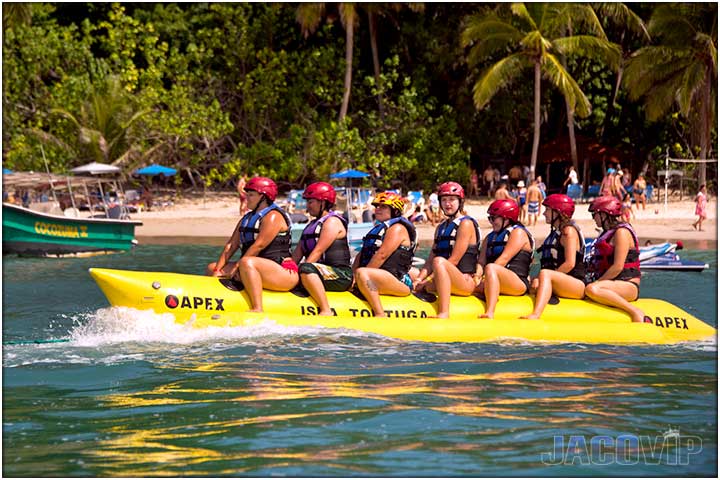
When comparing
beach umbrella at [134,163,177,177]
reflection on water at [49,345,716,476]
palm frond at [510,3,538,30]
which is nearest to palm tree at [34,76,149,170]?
beach umbrella at [134,163,177,177]

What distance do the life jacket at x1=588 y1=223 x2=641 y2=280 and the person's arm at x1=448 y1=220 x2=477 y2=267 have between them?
1172mm

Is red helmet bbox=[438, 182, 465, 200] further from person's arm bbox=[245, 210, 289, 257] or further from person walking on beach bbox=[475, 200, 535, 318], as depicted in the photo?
person's arm bbox=[245, 210, 289, 257]

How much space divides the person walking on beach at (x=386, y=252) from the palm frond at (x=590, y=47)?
699 inches

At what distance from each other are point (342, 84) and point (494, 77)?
4.82m

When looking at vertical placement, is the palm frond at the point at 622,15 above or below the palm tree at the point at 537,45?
above

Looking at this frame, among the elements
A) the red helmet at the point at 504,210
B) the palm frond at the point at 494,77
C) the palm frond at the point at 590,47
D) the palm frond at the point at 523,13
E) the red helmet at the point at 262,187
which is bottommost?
the red helmet at the point at 504,210

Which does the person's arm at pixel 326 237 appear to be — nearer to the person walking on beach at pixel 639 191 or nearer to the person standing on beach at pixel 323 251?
the person standing on beach at pixel 323 251

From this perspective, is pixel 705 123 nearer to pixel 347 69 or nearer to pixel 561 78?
pixel 561 78

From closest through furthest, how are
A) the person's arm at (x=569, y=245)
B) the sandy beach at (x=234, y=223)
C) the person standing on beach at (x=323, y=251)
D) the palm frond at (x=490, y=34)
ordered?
the person standing on beach at (x=323, y=251) → the person's arm at (x=569, y=245) → the sandy beach at (x=234, y=223) → the palm frond at (x=490, y=34)

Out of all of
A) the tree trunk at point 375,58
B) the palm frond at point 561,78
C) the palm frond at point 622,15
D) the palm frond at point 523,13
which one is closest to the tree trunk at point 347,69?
the tree trunk at point 375,58

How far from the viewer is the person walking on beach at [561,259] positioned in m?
8.81

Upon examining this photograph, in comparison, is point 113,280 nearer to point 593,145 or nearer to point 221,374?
point 221,374

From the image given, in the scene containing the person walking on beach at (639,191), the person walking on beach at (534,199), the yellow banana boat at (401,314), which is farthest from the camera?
the person walking on beach at (639,191)

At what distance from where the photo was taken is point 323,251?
8727mm
